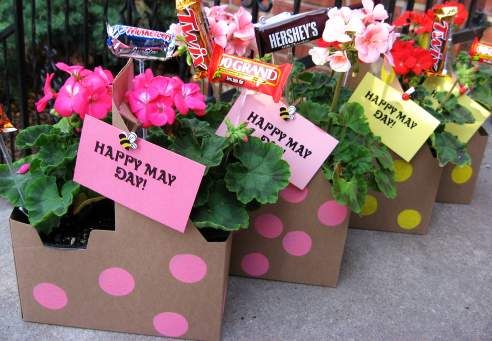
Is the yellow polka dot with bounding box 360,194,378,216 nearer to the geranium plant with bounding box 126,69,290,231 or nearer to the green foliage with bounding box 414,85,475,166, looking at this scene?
the green foliage with bounding box 414,85,475,166

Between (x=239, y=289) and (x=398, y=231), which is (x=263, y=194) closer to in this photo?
(x=239, y=289)

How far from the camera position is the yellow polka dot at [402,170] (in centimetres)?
156

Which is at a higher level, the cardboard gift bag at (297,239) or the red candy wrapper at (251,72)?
the red candy wrapper at (251,72)

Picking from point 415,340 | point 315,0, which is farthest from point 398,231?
point 315,0

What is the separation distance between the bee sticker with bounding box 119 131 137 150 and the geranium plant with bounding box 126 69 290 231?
0.14 ft

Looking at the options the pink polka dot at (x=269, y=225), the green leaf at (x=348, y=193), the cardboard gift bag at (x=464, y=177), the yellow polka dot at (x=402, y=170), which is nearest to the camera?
the green leaf at (x=348, y=193)

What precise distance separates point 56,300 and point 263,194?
0.50m

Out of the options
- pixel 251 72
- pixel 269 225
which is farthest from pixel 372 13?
pixel 269 225

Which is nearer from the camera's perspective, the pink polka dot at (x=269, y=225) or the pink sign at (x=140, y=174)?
the pink sign at (x=140, y=174)

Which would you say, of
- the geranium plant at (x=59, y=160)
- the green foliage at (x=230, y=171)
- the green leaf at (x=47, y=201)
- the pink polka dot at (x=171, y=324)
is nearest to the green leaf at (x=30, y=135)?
the geranium plant at (x=59, y=160)

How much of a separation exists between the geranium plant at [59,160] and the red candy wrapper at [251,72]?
225 mm

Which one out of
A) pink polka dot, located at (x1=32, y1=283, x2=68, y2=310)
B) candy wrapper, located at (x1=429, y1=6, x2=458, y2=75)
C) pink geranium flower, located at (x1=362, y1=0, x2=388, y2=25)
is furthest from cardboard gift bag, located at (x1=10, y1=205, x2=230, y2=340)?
candy wrapper, located at (x1=429, y1=6, x2=458, y2=75)

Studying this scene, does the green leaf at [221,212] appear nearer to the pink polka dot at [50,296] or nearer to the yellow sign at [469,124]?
the pink polka dot at [50,296]

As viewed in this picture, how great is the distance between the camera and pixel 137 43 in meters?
1.13
